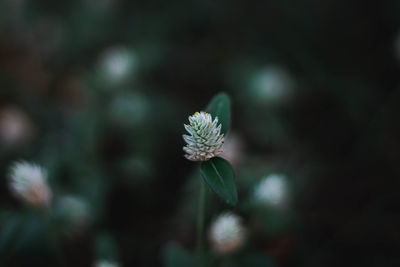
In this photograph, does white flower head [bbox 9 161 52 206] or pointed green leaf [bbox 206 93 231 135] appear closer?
pointed green leaf [bbox 206 93 231 135]

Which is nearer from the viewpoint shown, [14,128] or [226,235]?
[226,235]

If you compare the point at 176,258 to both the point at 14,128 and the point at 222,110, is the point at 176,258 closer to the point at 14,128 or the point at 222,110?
the point at 222,110

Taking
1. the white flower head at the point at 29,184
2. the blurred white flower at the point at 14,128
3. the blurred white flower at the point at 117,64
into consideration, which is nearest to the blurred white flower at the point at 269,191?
the white flower head at the point at 29,184

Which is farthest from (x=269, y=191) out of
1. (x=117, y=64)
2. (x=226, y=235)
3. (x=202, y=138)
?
(x=117, y=64)

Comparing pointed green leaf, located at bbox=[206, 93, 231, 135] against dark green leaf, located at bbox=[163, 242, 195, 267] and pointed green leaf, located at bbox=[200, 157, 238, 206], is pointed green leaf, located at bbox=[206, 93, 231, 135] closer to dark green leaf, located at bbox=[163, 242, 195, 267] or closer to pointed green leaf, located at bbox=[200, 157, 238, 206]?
pointed green leaf, located at bbox=[200, 157, 238, 206]

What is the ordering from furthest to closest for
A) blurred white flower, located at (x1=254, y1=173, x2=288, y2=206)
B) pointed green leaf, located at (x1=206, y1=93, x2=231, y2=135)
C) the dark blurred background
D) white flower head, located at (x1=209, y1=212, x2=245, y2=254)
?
1. the dark blurred background
2. blurred white flower, located at (x1=254, y1=173, x2=288, y2=206)
3. white flower head, located at (x1=209, y1=212, x2=245, y2=254)
4. pointed green leaf, located at (x1=206, y1=93, x2=231, y2=135)

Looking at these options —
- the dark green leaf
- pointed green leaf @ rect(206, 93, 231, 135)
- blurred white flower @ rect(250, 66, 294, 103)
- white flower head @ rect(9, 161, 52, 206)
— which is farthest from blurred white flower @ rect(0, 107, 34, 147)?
pointed green leaf @ rect(206, 93, 231, 135)
